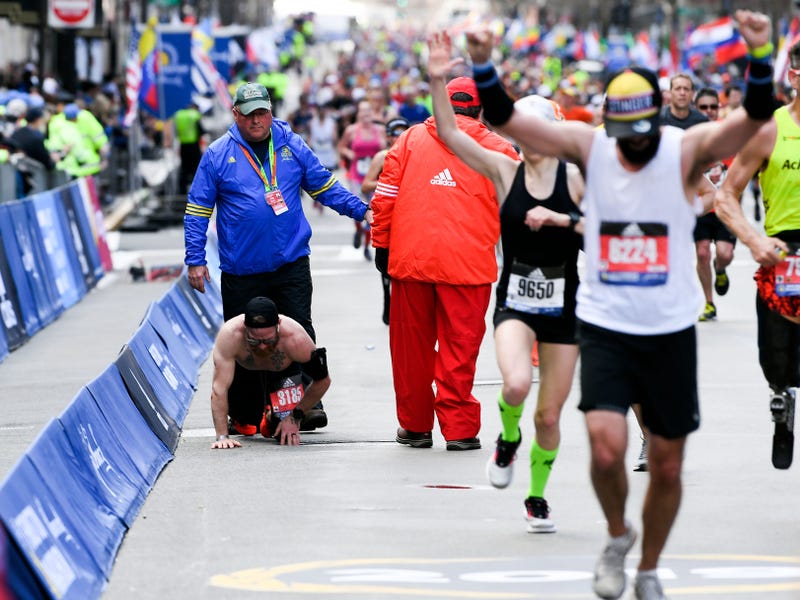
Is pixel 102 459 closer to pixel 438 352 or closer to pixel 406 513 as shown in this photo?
pixel 406 513

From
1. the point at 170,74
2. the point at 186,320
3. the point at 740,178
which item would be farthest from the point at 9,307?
the point at 170,74

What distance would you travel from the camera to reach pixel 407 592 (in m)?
6.78

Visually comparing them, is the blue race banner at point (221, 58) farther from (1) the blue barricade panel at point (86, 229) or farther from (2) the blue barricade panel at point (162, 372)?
(2) the blue barricade panel at point (162, 372)

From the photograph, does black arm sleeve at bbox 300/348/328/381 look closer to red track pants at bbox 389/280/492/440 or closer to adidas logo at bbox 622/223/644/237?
red track pants at bbox 389/280/492/440

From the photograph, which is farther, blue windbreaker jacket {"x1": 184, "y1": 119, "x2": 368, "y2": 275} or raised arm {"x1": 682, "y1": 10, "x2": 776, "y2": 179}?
blue windbreaker jacket {"x1": 184, "y1": 119, "x2": 368, "y2": 275}

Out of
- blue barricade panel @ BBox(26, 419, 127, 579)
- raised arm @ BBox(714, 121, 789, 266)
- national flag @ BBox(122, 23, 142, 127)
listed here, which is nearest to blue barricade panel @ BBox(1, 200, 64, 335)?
blue barricade panel @ BBox(26, 419, 127, 579)

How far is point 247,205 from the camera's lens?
10.7 metres

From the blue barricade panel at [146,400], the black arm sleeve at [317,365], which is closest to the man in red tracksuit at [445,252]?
the black arm sleeve at [317,365]

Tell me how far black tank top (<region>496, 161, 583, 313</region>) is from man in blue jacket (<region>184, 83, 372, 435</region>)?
121 inches

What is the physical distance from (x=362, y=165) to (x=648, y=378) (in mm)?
17807

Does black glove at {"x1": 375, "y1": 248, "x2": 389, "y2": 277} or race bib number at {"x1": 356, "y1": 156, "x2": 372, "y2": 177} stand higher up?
black glove at {"x1": 375, "y1": 248, "x2": 389, "y2": 277}

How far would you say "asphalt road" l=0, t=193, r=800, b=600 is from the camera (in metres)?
6.94

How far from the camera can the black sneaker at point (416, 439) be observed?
1020 centimetres

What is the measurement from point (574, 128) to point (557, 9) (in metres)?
141
